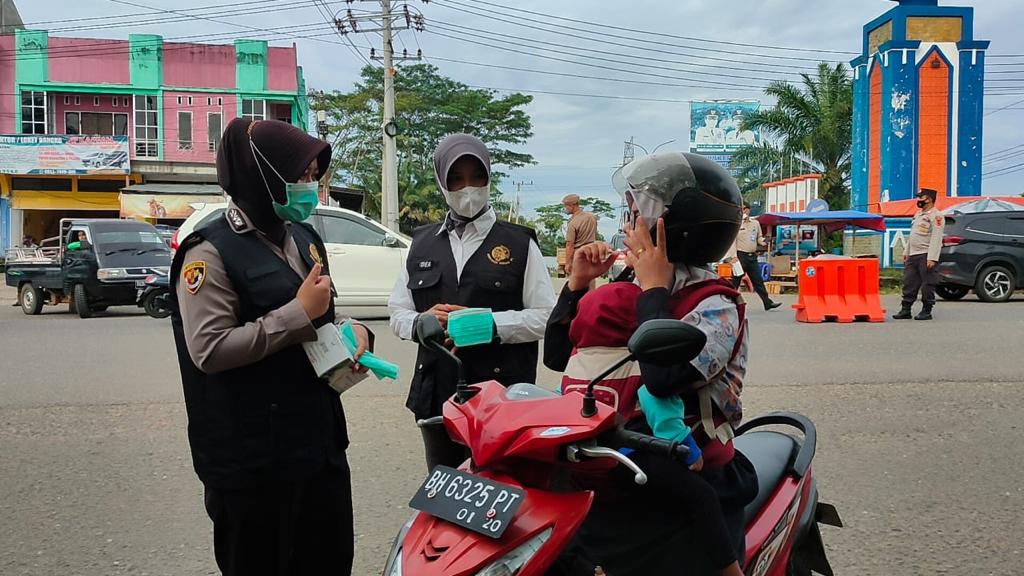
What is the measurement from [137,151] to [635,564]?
37.1 metres

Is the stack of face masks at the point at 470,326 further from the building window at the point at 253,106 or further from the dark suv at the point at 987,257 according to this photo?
the building window at the point at 253,106

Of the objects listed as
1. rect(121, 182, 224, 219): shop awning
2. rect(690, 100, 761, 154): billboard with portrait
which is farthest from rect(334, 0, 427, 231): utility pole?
rect(690, 100, 761, 154): billboard with portrait

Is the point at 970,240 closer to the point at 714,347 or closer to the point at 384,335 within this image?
the point at 384,335

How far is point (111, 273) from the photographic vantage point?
47.7ft

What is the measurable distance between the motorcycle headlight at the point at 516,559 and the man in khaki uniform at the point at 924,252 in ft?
37.5

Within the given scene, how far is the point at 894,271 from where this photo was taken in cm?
2380

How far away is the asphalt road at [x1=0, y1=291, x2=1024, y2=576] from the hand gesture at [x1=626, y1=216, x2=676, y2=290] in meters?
2.18

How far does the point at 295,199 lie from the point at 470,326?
776mm

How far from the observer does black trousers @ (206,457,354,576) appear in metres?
2.51

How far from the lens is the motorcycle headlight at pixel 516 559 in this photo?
169 centimetres

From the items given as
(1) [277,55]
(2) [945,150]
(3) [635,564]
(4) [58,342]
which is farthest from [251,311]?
(1) [277,55]

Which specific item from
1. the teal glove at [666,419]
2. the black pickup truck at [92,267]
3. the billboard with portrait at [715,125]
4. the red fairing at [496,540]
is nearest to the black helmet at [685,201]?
the teal glove at [666,419]

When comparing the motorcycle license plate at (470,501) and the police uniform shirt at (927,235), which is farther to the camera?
the police uniform shirt at (927,235)

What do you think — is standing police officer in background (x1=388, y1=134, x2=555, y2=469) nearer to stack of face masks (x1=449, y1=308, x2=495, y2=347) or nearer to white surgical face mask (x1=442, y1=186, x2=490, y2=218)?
white surgical face mask (x1=442, y1=186, x2=490, y2=218)
